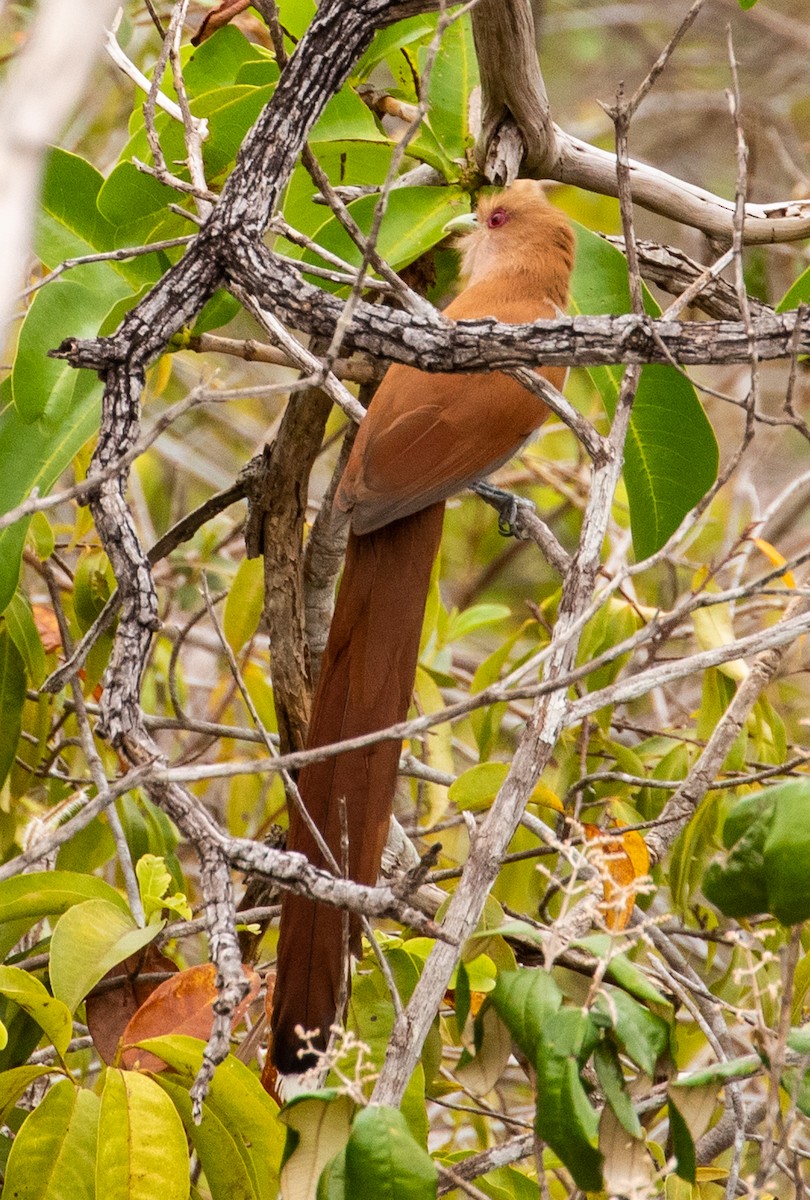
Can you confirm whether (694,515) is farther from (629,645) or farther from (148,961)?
(148,961)

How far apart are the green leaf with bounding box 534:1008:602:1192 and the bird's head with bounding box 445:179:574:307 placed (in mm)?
1637

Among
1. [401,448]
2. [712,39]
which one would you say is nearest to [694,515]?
[401,448]

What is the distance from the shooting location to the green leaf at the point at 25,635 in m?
2.10

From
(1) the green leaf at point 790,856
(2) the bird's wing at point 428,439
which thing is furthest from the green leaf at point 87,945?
(2) the bird's wing at point 428,439

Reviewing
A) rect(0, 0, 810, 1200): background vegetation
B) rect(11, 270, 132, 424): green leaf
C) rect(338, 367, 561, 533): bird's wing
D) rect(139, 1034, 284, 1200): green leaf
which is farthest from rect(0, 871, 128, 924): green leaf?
rect(338, 367, 561, 533): bird's wing

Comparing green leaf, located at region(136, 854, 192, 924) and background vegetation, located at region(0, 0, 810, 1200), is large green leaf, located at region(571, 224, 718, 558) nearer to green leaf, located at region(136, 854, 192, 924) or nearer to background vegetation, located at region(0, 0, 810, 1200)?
background vegetation, located at region(0, 0, 810, 1200)

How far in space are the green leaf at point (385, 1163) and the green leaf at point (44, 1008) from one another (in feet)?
1.50

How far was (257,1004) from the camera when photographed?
7.31ft

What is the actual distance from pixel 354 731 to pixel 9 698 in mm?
589

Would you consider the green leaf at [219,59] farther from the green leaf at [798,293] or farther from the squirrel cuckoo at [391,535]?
the green leaf at [798,293]

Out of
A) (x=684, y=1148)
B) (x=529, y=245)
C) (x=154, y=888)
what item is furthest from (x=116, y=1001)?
(x=529, y=245)

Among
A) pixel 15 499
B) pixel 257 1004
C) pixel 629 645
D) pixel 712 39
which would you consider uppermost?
pixel 712 39

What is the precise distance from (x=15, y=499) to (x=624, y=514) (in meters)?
2.06

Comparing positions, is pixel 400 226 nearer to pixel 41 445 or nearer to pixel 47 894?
pixel 41 445
